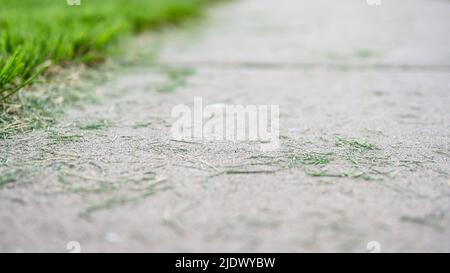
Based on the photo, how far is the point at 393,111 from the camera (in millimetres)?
1609

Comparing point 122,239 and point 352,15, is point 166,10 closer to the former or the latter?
point 352,15

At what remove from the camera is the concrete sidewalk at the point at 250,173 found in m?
0.86

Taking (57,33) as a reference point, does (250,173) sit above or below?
below

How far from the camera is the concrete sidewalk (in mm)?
863

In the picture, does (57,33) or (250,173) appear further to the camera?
(57,33)

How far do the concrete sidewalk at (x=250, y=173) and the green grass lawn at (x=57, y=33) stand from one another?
0.97 ft

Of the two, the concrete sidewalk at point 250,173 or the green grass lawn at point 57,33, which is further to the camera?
the green grass lawn at point 57,33

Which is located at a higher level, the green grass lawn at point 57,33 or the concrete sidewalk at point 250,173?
the green grass lawn at point 57,33

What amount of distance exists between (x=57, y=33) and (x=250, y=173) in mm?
1610

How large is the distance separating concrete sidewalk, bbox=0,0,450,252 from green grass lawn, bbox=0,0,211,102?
30 centimetres

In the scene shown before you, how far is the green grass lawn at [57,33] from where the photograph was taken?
1629 millimetres

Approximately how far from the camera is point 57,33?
7.20 feet
